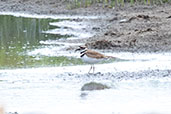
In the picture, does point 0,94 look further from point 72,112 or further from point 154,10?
point 154,10

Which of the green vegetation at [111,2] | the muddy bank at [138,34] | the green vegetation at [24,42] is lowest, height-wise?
the green vegetation at [24,42]

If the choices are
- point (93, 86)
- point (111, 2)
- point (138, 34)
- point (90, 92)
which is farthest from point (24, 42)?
point (111, 2)

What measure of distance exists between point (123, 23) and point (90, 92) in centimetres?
1044

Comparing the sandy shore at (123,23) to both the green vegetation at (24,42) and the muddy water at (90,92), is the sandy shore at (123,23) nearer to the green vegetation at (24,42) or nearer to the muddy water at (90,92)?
the muddy water at (90,92)

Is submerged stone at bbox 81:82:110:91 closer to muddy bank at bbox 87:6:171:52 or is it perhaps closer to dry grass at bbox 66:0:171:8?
muddy bank at bbox 87:6:171:52

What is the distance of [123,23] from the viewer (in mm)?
20734

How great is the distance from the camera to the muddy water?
30.3 ft

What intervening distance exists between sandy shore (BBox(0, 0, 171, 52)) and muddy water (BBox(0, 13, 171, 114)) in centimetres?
103

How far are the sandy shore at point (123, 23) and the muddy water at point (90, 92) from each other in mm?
1034

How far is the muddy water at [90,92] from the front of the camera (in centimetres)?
923

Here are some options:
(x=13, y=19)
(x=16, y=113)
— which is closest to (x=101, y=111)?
(x=16, y=113)

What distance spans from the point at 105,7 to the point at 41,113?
18.1 metres

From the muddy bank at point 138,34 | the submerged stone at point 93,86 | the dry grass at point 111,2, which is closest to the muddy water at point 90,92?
the submerged stone at point 93,86

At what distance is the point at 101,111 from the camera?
354 inches
